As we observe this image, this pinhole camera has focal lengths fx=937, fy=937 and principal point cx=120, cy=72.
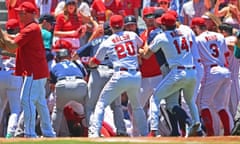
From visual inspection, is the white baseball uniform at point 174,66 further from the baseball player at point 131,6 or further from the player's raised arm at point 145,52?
the baseball player at point 131,6

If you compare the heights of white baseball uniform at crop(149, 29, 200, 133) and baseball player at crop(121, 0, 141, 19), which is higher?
baseball player at crop(121, 0, 141, 19)

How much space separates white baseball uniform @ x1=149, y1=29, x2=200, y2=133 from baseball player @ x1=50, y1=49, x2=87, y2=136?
4.64 feet

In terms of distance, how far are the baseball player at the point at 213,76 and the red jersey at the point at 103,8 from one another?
2404 mm

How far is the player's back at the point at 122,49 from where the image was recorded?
52.0ft

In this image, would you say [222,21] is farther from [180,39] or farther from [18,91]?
[18,91]

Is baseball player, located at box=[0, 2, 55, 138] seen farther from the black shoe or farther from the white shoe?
the black shoe

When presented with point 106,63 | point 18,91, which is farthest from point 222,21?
point 18,91

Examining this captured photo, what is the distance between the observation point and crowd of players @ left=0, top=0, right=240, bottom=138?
52.1 feet

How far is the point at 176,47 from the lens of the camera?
1584cm

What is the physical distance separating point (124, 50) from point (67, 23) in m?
2.89

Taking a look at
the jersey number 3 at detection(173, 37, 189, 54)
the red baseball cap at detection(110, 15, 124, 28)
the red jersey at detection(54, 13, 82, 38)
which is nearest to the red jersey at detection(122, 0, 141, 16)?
the red jersey at detection(54, 13, 82, 38)

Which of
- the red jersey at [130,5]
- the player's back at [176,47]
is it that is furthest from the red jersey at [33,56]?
the red jersey at [130,5]

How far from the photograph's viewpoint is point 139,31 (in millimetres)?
19016

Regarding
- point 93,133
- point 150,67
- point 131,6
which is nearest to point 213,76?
point 150,67
